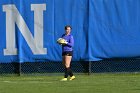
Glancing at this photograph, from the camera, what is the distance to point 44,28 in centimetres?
2033

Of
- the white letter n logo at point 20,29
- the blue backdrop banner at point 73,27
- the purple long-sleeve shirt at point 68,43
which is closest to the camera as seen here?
the purple long-sleeve shirt at point 68,43

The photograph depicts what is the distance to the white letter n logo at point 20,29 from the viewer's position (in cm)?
2036

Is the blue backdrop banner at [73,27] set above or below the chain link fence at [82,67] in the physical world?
above

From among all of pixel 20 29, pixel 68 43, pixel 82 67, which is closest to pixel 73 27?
pixel 82 67

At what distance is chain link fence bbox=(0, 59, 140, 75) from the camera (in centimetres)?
2036

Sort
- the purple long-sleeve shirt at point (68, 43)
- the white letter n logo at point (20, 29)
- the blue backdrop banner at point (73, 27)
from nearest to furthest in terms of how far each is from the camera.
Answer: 1. the purple long-sleeve shirt at point (68, 43)
2. the blue backdrop banner at point (73, 27)
3. the white letter n logo at point (20, 29)

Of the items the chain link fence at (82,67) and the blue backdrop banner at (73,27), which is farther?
the chain link fence at (82,67)

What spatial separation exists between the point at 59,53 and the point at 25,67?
1555mm

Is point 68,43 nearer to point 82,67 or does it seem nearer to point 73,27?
point 73,27

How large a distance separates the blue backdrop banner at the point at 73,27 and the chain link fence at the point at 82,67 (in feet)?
1.20

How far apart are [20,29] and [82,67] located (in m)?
2.81

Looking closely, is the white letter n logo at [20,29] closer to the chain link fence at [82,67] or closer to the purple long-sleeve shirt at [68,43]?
the chain link fence at [82,67]

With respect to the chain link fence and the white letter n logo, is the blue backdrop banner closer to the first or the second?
the white letter n logo

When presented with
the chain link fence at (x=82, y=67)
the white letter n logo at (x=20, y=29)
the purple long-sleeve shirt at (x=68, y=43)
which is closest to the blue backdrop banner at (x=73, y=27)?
the white letter n logo at (x=20, y=29)
